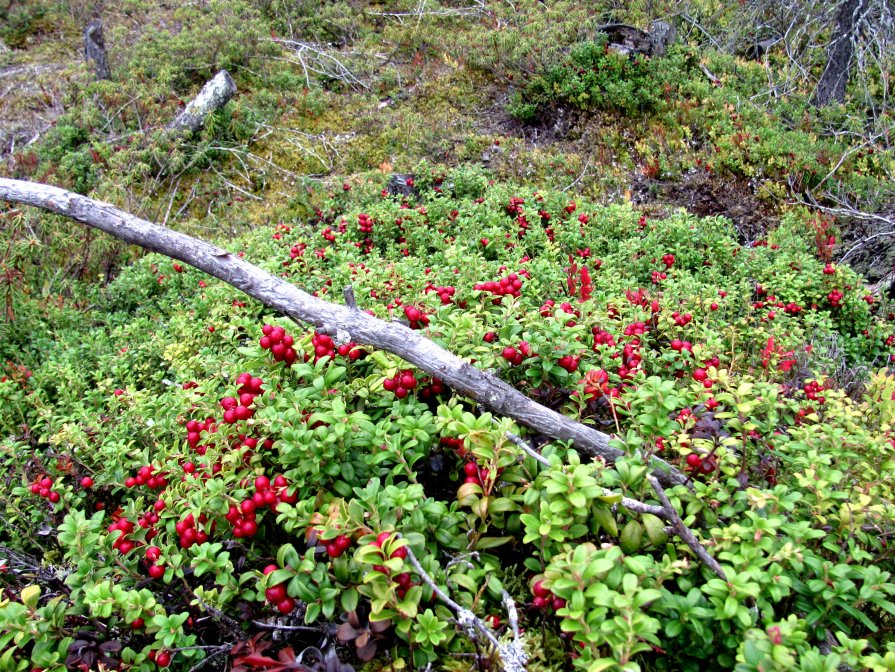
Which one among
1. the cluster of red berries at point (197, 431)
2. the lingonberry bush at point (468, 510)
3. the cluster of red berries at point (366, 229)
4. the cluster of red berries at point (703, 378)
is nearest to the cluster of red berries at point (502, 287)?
the lingonberry bush at point (468, 510)

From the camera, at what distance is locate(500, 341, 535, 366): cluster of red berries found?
2881 millimetres

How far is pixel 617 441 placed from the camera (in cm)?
234

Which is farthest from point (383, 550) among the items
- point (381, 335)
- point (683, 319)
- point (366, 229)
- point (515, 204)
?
point (515, 204)

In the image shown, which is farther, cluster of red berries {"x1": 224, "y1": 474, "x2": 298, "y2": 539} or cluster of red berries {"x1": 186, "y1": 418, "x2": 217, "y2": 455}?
cluster of red berries {"x1": 186, "y1": 418, "x2": 217, "y2": 455}

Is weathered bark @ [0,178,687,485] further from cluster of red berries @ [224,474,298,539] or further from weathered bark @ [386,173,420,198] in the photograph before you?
weathered bark @ [386,173,420,198]

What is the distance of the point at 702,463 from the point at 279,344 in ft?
6.76

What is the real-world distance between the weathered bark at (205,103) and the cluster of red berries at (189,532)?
28.2 feet

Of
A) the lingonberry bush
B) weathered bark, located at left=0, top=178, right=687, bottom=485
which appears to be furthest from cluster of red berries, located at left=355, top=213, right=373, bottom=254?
weathered bark, located at left=0, top=178, right=687, bottom=485

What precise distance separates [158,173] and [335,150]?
2.79 metres

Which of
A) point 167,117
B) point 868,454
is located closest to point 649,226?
point 868,454

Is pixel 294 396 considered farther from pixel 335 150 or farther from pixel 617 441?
pixel 335 150

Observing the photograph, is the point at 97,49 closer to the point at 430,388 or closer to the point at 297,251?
the point at 297,251

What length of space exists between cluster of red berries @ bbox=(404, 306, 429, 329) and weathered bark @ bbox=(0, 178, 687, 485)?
0.35 metres

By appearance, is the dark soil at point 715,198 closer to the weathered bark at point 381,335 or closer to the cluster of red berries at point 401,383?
the weathered bark at point 381,335
